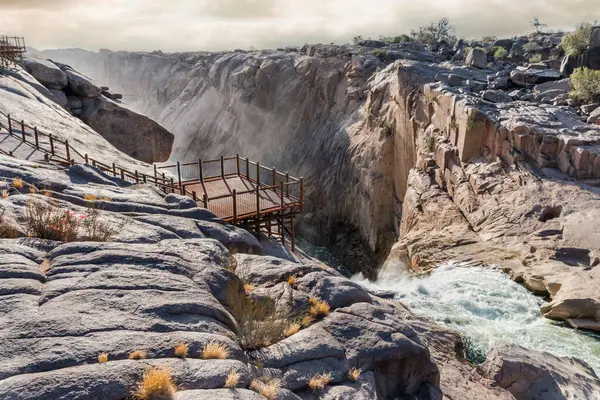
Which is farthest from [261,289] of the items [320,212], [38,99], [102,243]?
[320,212]

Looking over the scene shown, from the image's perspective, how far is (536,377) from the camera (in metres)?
9.89

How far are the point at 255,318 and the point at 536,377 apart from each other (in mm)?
6583

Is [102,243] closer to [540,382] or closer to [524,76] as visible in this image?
[540,382]

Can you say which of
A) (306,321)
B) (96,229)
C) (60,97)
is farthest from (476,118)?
(60,97)

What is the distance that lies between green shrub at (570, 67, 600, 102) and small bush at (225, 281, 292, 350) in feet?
66.2

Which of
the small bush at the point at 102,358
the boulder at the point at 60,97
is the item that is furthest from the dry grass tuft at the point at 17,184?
the boulder at the point at 60,97

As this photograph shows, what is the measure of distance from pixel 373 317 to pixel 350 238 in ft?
75.9

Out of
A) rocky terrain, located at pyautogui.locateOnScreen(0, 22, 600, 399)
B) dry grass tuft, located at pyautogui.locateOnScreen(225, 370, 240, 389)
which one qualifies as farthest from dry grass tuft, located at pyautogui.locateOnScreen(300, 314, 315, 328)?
dry grass tuft, located at pyautogui.locateOnScreen(225, 370, 240, 389)

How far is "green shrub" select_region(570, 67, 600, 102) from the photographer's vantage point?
21.0 meters

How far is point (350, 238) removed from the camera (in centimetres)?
Answer: 3145

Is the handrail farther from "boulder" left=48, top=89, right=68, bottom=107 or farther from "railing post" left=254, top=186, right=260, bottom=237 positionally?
"boulder" left=48, top=89, right=68, bottom=107

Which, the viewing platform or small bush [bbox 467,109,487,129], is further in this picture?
small bush [bbox 467,109,487,129]

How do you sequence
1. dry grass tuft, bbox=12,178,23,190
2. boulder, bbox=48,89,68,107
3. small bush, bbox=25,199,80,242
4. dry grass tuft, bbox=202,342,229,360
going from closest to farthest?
dry grass tuft, bbox=202,342,229,360 < small bush, bbox=25,199,80,242 < dry grass tuft, bbox=12,178,23,190 < boulder, bbox=48,89,68,107

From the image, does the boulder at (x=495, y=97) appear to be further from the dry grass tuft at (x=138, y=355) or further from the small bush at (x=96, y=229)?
the dry grass tuft at (x=138, y=355)
